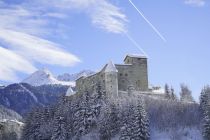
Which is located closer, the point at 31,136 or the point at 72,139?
the point at 72,139

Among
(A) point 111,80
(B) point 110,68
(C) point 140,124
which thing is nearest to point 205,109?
(C) point 140,124

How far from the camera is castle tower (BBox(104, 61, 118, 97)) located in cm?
10456

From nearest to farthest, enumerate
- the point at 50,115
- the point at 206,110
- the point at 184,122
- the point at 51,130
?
the point at 206,110 → the point at 184,122 → the point at 51,130 → the point at 50,115

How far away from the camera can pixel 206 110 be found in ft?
297

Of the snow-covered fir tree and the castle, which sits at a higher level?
the castle

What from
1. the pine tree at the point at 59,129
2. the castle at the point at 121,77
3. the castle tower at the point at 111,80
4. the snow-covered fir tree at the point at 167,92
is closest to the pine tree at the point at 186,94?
the snow-covered fir tree at the point at 167,92

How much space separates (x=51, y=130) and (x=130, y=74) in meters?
22.2

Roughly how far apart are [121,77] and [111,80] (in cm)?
478

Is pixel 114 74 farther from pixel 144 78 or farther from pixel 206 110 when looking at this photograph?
pixel 206 110

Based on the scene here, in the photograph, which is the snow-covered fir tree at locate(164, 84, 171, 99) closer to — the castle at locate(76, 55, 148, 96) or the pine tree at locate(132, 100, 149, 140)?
the castle at locate(76, 55, 148, 96)

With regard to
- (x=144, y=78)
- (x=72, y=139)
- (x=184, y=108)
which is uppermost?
(x=144, y=78)

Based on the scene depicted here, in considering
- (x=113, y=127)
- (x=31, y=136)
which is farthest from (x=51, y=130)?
(x=113, y=127)

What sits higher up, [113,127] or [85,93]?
[85,93]

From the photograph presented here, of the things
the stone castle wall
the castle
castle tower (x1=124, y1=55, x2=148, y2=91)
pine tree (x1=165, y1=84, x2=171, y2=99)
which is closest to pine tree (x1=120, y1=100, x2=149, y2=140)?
the castle
